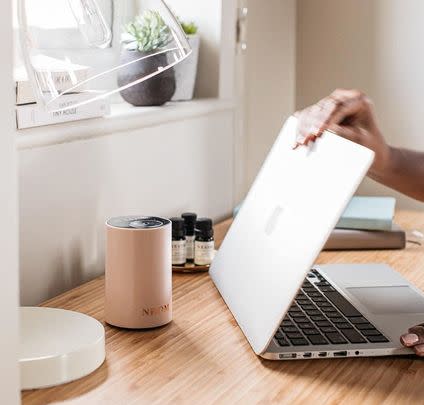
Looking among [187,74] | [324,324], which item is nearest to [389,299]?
[324,324]

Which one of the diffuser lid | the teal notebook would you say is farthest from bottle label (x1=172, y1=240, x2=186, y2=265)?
the teal notebook

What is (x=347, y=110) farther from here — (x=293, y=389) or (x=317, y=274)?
(x=293, y=389)

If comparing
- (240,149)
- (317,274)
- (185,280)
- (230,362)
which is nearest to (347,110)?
(317,274)

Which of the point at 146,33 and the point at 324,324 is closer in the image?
the point at 324,324

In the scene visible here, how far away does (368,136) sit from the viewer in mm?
1467

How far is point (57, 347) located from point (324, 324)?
354mm

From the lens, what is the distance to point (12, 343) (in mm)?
813

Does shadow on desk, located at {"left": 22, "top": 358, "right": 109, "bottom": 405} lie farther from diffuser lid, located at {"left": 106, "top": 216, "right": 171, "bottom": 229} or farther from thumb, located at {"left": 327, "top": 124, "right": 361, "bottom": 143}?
thumb, located at {"left": 327, "top": 124, "right": 361, "bottom": 143}

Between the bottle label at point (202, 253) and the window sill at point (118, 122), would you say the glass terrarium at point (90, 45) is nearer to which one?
the window sill at point (118, 122)

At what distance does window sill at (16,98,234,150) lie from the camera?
135cm

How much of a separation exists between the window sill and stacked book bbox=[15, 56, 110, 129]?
1 cm

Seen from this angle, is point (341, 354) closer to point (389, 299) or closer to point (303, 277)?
point (303, 277)

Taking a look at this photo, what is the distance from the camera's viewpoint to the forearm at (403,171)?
5.20ft

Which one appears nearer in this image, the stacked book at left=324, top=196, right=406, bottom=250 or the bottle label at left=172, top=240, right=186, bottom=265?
the bottle label at left=172, top=240, right=186, bottom=265
